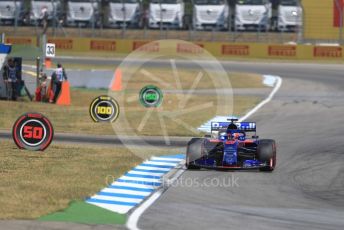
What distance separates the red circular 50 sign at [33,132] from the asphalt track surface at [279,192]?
3.32 meters

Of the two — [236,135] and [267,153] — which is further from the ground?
[236,135]

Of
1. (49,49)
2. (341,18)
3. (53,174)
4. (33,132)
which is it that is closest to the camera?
(53,174)

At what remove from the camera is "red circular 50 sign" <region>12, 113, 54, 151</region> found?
16031 millimetres

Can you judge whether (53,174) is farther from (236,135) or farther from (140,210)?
(236,135)

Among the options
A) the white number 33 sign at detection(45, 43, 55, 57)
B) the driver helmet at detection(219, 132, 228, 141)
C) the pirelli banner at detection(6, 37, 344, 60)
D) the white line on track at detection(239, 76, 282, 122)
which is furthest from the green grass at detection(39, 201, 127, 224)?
the pirelli banner at detection(6, 37, 344, 60)

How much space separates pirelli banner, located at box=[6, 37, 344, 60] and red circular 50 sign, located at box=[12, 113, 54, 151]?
32.2 m

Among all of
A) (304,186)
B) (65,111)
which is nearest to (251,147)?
(304,186)

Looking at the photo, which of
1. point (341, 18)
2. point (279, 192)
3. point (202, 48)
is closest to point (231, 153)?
point (279, 192)

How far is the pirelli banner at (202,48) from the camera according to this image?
5059cm

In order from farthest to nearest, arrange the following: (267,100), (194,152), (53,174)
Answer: (267,100) → (194,152) → (53,174)

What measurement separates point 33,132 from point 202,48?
35350mm

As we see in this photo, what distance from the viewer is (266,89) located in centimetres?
3684

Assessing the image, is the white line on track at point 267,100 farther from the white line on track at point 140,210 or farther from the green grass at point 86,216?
the green grass at point 86,216

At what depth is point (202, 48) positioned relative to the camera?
51.0 meters
